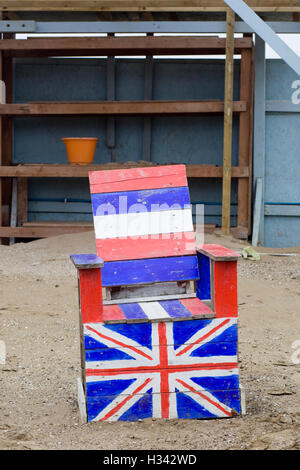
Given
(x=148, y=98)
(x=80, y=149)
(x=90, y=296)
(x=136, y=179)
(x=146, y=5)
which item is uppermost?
(x=146, y=5)

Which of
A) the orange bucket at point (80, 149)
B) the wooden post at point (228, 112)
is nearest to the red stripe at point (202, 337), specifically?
the wooden post at point (228, 112)

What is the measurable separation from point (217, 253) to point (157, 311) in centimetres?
39

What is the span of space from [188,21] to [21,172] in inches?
119

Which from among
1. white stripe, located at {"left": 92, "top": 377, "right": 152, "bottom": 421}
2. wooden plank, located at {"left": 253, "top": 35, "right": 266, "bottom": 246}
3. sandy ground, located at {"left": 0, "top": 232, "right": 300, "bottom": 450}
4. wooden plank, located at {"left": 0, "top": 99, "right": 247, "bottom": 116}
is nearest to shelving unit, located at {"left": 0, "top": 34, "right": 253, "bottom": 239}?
wooden plank, located at {"left": 0, "top": 99, "right": 247, "bottom": 116}

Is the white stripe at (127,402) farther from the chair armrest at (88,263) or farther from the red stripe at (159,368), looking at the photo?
the chair armrest at (88,263)

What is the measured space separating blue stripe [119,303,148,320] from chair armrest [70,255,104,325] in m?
0.15

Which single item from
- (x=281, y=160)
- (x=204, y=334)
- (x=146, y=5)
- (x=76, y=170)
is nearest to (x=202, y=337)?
(x=204, y=334)

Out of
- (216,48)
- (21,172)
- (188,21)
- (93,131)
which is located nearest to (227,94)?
(216,48)

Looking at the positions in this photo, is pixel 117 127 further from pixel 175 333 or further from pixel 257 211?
pixel 175 333

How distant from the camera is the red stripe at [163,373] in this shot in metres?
2.96

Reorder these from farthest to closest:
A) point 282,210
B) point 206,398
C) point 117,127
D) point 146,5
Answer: point 117,127 < point 282,210 < point 146,5 < point 206,398

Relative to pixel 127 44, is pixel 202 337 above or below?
below

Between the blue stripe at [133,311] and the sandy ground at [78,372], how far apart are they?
47 cm

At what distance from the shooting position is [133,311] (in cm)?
312
